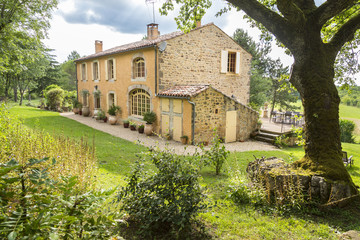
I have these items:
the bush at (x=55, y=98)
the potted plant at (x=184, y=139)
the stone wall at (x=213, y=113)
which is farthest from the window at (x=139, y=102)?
the bush at (x=55, y=98)

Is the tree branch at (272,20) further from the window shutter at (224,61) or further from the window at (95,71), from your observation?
the window at (95,71)

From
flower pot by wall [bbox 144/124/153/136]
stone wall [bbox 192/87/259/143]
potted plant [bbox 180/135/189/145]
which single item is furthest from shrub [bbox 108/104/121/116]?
stone wall [bbox 192/87/259/143]

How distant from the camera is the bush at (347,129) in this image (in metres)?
15.5

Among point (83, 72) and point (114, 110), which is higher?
point (83, 72)

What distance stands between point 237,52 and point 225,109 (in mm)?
5331

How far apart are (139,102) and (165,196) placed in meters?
11.8

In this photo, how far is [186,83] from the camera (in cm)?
1353

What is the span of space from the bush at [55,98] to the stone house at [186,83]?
9706mm

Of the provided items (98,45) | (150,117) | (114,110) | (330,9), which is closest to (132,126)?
(150,117)

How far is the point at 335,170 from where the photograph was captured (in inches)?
166

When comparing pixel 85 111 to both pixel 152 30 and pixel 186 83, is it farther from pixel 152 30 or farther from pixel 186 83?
pixel 186 83

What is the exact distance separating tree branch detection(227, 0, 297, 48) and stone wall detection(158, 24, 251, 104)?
796cm

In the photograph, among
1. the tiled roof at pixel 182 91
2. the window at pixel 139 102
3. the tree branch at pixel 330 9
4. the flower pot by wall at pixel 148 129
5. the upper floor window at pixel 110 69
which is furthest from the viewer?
the upper floor window at pixel 110 69

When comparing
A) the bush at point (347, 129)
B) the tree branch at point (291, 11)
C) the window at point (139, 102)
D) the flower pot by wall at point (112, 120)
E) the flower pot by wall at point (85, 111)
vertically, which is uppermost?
the tree branch at point (291, 11)
